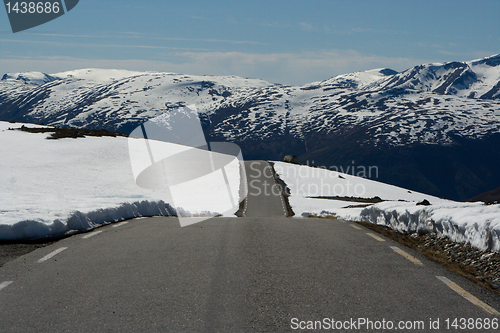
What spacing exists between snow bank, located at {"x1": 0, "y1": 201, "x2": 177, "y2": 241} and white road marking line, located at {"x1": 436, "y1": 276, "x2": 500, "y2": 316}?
8.01 m

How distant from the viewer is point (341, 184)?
6700 centimetres

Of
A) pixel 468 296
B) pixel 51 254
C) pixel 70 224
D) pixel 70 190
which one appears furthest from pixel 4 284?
pixel 70 190

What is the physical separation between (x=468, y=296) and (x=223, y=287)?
121 inches

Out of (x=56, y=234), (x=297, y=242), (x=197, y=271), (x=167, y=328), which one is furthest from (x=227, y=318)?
(x=56, y=234)

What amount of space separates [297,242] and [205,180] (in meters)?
45.7

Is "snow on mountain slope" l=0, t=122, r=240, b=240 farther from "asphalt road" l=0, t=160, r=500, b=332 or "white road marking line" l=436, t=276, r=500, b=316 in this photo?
"white road marking line" l=436, t=276, r=500, b=316

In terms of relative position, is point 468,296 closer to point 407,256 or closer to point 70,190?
point 407,256

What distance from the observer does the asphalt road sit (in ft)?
14.0

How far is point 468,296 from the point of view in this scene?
5.02m

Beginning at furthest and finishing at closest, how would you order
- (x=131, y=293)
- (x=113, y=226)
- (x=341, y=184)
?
1. (x=341, y=184)
2. (x=113, y=226)
3. (x=131, y=293)

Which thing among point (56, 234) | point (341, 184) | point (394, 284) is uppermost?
point (394, 284)

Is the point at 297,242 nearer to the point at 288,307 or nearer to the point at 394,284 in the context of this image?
the point at 394,284

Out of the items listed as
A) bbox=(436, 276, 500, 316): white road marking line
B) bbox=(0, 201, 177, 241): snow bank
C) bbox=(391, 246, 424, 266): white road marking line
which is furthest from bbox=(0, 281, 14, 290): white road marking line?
bbox=(391, 246, 424, 266): white road marking line

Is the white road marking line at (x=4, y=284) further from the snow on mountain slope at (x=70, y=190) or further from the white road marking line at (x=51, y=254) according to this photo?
the snow on mountain slope at (x=70, y=190)
